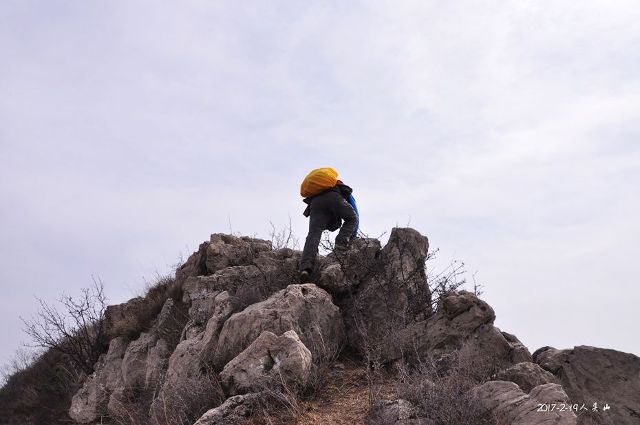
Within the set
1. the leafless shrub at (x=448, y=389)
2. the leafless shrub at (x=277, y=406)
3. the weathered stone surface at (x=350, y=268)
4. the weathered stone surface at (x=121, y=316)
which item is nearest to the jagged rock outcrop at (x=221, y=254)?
the weathered stone surface at (x=121, y=316)

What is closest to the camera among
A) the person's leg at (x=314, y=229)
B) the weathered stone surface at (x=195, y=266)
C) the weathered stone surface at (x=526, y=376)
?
the weathered stone surface at (x=526, y=376)

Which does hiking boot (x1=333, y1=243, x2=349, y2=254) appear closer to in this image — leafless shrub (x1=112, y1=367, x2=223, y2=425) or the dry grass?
the dry grass

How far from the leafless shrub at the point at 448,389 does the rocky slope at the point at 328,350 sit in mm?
38

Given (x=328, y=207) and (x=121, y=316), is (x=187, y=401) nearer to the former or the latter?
(x=328, y=207)

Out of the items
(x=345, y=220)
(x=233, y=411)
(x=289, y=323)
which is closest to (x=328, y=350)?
(x=289, y=323)

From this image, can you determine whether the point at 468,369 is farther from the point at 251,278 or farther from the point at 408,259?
the point at 251,278

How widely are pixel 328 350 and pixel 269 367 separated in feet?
3.84

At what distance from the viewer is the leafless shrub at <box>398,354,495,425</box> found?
5426 millimetres

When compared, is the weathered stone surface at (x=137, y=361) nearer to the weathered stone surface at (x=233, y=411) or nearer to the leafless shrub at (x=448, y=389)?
the weathered stone surface at (x=233, y=411)

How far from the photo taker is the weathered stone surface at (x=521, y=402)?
5164mm

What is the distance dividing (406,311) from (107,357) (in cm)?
602

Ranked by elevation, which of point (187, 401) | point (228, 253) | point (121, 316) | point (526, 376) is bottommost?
point (187, 401)

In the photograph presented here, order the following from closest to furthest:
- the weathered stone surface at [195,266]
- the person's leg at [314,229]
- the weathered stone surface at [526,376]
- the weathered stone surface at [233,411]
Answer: the weathered stone surface at [233,411] → the weathered stone surface at [526,376] → the person's leg at [314,229] → the weathered stone surface at [195,266]

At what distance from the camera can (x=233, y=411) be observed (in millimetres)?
6031
